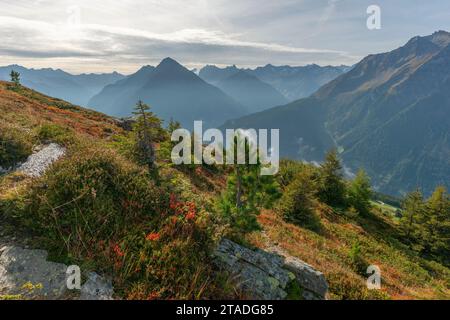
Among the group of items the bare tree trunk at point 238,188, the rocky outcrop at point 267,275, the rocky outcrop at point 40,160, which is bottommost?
the rocky outcrop at point 267,275

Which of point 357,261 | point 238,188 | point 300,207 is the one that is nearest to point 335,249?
point 357,261

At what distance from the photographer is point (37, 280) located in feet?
22.2

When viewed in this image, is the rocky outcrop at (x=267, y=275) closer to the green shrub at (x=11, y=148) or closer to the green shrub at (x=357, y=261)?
the green shrub at (x=357, y=261)

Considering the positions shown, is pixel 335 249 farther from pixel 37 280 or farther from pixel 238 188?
pixel 37 280

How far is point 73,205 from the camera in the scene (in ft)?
27.7

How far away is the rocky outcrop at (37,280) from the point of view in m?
6.44

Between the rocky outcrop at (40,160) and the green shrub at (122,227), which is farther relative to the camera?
the rocky outcrop at (40,160)

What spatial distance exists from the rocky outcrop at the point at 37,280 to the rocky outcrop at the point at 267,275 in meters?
3.68

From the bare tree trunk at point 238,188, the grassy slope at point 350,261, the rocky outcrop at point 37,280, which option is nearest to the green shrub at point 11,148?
the rocky outcrop at point 37,280

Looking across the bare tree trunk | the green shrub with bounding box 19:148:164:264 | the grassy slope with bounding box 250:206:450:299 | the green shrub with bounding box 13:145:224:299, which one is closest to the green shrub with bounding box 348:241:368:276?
the grassy slope with bounding box 250:206:450:299

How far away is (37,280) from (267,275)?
679 centimetres
